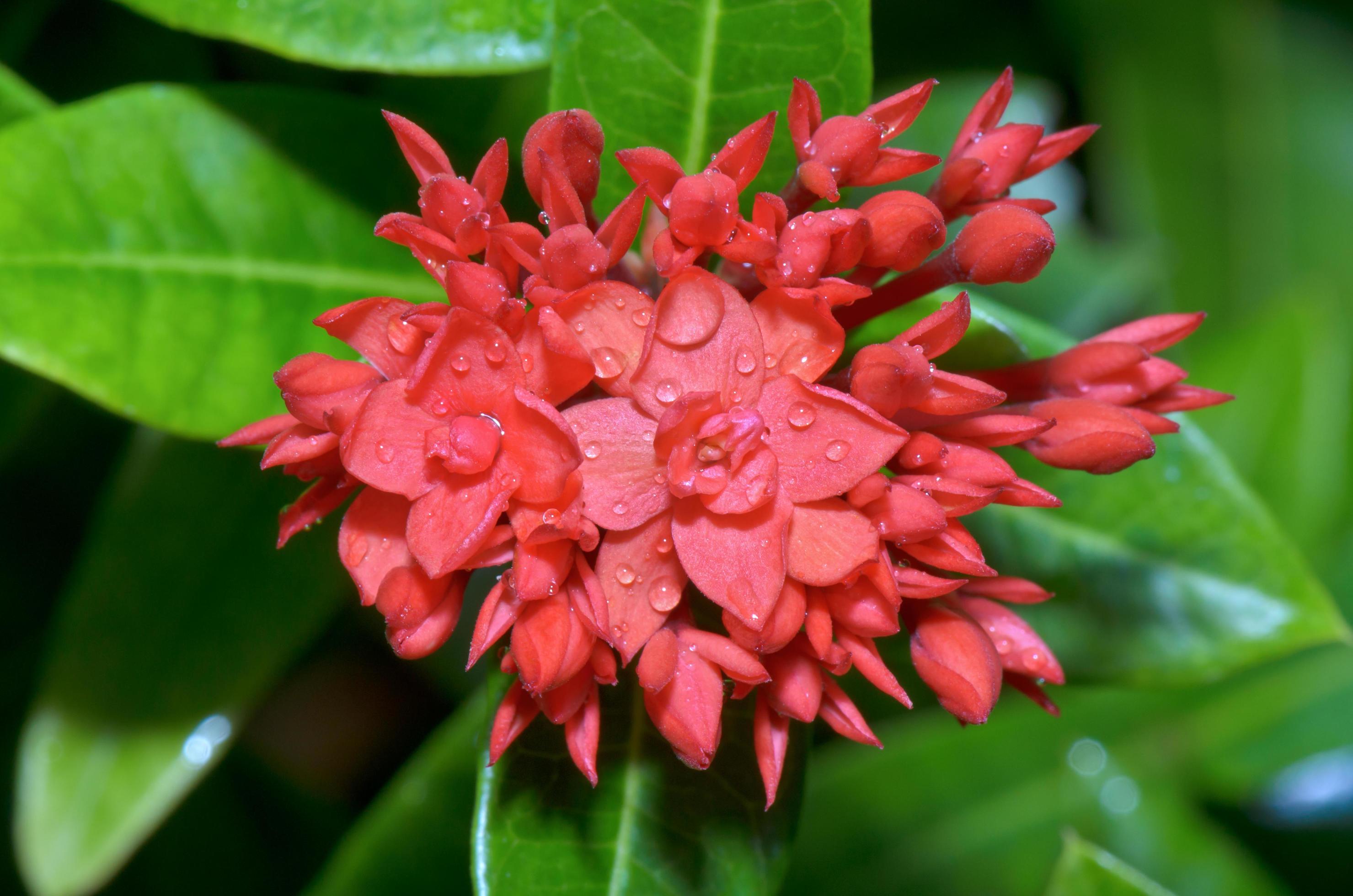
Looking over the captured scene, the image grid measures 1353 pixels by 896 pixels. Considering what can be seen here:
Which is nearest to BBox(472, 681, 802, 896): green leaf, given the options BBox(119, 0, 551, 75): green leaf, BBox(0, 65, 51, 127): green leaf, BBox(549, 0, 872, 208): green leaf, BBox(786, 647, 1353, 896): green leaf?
BBox(549, 0, 872, 208): green leaf

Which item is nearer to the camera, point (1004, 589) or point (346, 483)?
point (346, 483)

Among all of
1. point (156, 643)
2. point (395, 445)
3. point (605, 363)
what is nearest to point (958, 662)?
point (605, 363)

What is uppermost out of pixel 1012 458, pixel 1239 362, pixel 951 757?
pixel 1012 458

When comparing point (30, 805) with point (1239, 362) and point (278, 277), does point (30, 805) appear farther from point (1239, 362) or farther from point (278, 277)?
point (1239, 362)

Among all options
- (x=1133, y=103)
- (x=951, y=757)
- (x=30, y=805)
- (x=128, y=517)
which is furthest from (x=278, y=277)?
(x=1133, y=103)

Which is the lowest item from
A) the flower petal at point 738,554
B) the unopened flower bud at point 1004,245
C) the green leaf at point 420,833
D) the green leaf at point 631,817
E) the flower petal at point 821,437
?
the green leaf at point 420,833

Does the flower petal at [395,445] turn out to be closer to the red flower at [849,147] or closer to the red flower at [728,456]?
the red flower at [728,456]

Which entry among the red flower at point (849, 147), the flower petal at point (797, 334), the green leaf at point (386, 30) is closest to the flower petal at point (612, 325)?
the flower petal at point (797, 334)

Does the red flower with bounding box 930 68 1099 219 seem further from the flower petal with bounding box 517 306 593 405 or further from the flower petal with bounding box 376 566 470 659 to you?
the flower petal with bounding box 376 566 470 659
